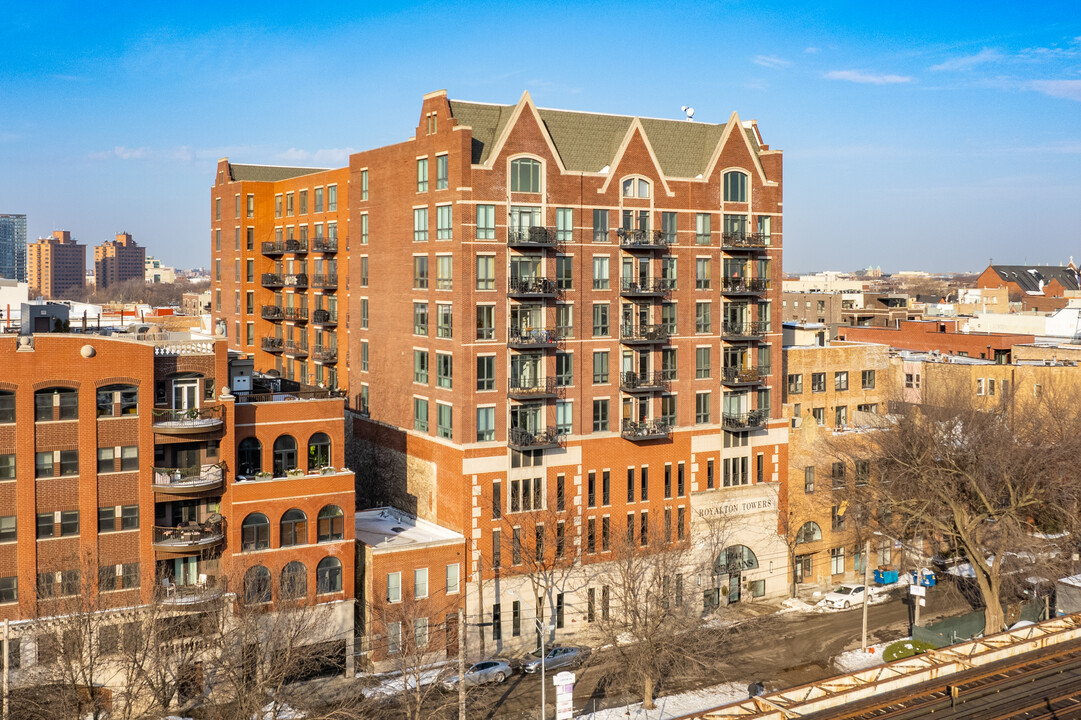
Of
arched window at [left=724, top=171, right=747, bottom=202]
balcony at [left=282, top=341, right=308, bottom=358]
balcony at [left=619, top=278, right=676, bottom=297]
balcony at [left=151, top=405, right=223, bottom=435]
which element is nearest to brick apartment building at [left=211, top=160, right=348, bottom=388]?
balcony at [left=282, top=341, right=308, bottom=358]

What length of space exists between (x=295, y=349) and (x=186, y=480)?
35.5 meters

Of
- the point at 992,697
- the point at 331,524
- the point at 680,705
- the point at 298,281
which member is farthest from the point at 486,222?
the point at 992,697

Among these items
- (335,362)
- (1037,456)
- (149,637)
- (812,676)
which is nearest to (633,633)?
(812,676)

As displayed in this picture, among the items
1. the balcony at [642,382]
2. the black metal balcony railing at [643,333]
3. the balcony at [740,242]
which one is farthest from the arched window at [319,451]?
the balcony at [740,242]

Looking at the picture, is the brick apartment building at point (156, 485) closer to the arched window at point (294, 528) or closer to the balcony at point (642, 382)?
A: the arched window at point (294, 528)

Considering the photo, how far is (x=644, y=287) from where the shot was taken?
72.1 metres

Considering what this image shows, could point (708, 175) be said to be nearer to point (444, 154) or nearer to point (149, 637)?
point (444, 154)

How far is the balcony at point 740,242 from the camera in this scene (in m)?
76.1

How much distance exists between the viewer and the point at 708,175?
7488 centimetres

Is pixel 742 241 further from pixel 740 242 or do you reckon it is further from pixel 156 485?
pixel 156 485

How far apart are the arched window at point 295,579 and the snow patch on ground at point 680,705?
17.6 m

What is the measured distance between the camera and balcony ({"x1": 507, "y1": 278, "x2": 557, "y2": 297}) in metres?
66.9

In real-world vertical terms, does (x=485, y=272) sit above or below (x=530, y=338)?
above

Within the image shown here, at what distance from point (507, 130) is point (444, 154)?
453 cm
